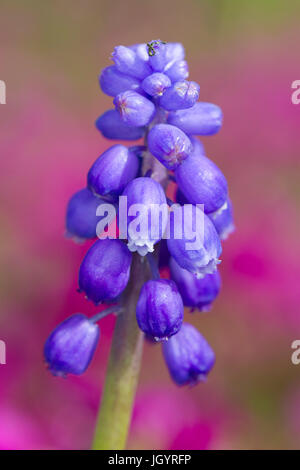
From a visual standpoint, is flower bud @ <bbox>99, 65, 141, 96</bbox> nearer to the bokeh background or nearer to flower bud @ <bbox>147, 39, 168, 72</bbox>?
flower bud @ <bbox>147, 39, 168, 72</bbox>

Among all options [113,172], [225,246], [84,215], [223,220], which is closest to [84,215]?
[84,215]

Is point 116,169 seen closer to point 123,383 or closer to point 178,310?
point 178,310

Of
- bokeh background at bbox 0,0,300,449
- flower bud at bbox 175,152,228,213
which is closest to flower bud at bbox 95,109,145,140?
flower bud at bbox 175,152,228,213

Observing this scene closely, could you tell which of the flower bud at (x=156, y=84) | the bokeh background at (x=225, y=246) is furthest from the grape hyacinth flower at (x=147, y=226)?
the bokeh background at (x=225, y=246)

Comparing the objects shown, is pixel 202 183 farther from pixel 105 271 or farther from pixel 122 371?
pixel 122 371

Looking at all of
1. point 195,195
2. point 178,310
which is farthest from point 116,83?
point 178,310

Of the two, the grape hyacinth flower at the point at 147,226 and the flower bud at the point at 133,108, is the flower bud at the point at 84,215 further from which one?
the flower bud at the point at 133,108
